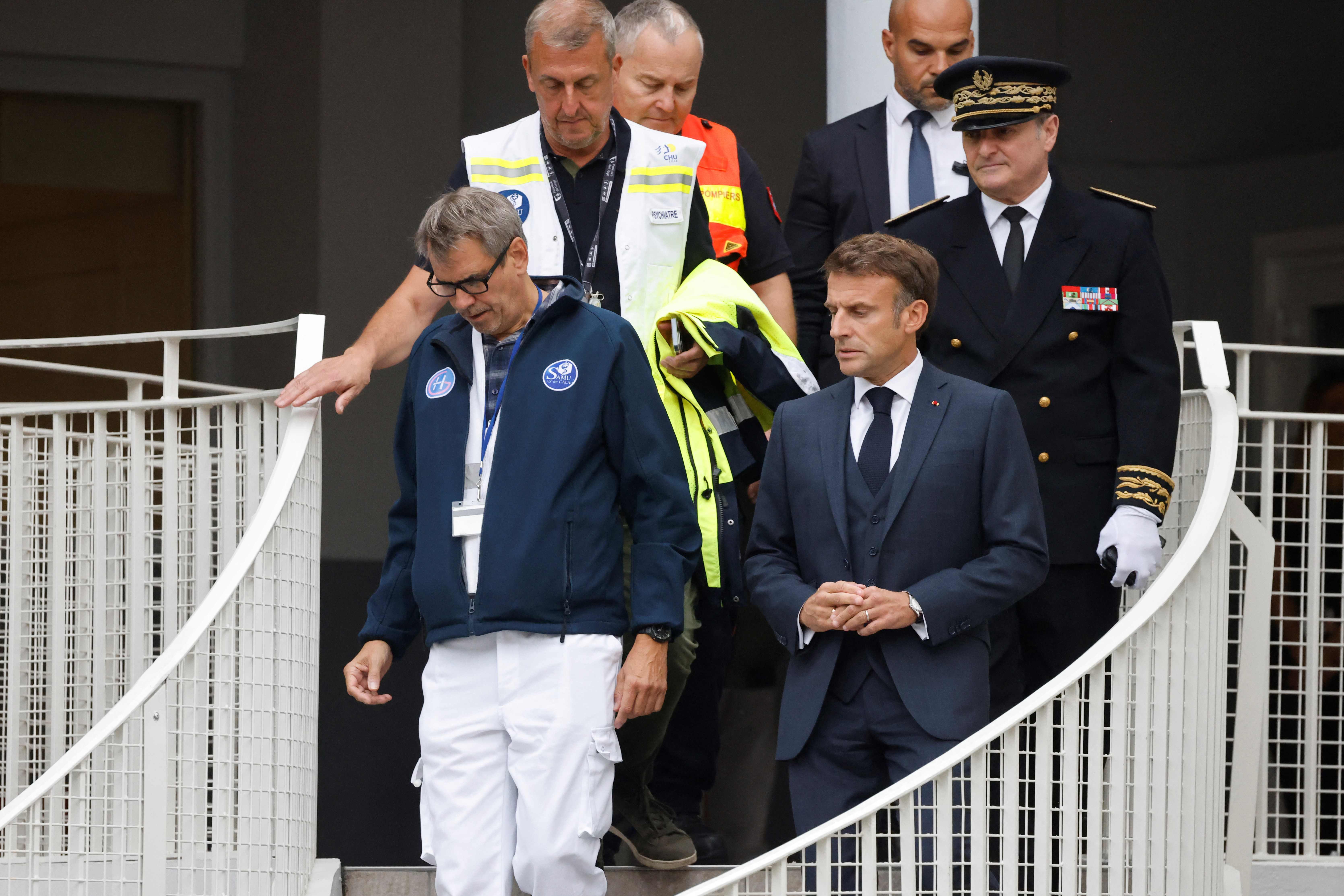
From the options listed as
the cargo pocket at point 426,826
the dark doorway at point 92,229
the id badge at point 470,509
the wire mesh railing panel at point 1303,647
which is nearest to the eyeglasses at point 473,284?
the id badge at point 470,509

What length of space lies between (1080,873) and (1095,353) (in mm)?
1184

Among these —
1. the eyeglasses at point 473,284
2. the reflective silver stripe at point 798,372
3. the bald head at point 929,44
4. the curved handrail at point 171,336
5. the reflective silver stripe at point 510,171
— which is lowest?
the reflective silver stripe at point 798,372

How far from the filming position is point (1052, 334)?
3.85 m

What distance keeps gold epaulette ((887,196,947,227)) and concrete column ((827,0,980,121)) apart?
1.14m

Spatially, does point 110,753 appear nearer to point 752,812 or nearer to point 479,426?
point 479,426

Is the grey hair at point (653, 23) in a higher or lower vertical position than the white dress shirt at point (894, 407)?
higher

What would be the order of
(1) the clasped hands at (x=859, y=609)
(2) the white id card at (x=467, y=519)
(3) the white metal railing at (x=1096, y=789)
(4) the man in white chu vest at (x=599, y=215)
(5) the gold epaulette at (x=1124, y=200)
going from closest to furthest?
(3) the white metal railing at (x=1096, y=789) < (1) the clasped hands at (x=859, y=609) < (2) the white id card at (x=467, y=519) < (4) the man in white chu vest at (x=599, y=215) < (5) the gold epaulette at (x=1124, y=200)

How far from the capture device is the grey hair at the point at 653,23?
4.24m

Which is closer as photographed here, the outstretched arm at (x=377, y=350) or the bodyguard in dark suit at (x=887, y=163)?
the outstretched arm at (x=377, y=350)

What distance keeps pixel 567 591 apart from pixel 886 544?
632 mm

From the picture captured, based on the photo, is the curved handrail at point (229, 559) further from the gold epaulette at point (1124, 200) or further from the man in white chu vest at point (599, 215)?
the gold epaulette at point (1124, 200)

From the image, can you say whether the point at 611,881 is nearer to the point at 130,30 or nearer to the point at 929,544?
the point at 929,544

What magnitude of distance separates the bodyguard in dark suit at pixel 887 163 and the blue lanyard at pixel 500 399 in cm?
108

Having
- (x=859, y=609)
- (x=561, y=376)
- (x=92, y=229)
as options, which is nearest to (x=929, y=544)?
(x=859, y=609)
